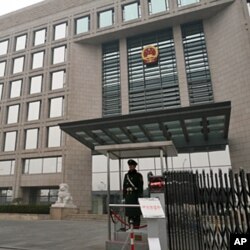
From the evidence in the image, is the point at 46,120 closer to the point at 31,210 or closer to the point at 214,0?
the point at 31,210

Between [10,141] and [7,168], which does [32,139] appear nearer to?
[10,141]

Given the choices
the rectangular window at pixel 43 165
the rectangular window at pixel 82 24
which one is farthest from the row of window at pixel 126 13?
the rectangular window at pixel 43 165

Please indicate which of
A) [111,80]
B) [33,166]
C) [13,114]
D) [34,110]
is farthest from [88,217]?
[13,114]

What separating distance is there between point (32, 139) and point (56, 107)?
5.14m

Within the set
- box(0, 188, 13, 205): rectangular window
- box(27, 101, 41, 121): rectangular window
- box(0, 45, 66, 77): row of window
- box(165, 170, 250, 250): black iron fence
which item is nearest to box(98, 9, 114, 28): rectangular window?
box(0, 45, 66, 77): row of window

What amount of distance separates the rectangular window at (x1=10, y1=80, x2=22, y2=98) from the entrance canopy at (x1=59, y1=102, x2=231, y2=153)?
15663 millimetres

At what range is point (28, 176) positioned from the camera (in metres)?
31.2

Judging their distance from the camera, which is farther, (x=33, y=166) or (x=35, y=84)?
(x=35, y=84)

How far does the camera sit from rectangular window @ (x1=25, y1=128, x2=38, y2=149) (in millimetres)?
32188

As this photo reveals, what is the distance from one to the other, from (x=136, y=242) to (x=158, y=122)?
13.4 m

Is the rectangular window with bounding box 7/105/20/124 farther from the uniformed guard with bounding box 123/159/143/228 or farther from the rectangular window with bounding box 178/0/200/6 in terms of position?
the uniformed guard with bounding box 123/159/143/228

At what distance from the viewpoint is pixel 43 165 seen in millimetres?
30906

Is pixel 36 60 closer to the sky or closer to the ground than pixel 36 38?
closer to the ground

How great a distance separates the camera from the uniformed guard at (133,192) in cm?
727
